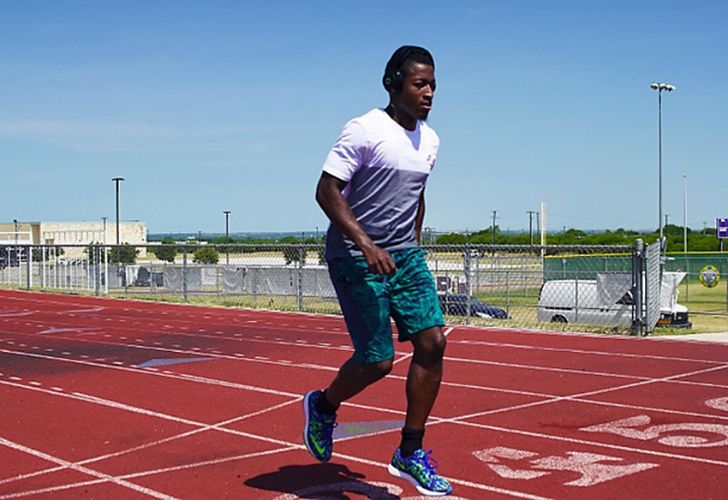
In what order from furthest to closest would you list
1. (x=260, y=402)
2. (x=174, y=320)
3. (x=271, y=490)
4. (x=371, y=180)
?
1. (x=174, y=320)
2. (x=260, y=402)
3. (x=271, y=490)
4. (x=371, y=180)

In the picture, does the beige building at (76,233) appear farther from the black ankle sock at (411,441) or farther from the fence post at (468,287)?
the black ankle sock at (411,441)

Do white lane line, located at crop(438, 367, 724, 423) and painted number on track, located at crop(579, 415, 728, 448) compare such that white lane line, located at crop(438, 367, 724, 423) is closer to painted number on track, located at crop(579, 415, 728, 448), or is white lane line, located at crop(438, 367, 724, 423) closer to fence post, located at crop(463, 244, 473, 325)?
painted number on track, located at crop(579, 415, 728, 448)

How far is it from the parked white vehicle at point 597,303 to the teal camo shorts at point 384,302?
11.7m

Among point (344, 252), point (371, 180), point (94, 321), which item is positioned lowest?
point (94, 321)

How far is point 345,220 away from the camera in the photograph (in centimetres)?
478

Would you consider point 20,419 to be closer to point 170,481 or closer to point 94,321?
point 170,481

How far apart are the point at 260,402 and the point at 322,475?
9.53 ft

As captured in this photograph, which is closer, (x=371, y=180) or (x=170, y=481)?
(x=371, y=180)

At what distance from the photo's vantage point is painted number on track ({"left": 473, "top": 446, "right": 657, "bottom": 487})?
19.1 ft

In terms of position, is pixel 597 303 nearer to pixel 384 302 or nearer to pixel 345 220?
pixel 384 302

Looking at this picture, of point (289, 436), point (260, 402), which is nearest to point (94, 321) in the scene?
point (260, 402)

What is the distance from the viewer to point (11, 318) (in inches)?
789

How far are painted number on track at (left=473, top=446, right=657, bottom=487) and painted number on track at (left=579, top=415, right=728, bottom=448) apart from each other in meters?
0.78

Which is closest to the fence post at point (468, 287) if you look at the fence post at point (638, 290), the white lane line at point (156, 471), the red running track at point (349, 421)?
the fence post at point (638, 290)
